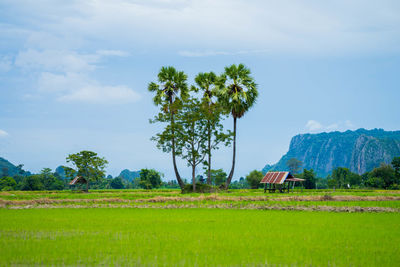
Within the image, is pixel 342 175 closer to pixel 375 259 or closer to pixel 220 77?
pixel 220 77

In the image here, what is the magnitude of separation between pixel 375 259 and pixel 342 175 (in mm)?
85187

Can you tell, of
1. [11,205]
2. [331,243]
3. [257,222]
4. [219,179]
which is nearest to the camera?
[331,243]

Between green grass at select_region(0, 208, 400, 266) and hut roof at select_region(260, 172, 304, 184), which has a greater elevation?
hut roof at select_region(260, 172, 304, 184)

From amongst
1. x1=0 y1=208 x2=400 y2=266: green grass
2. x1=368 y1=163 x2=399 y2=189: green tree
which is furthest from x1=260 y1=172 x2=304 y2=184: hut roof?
x1=368 y1=163 x2=399 y2=189: green tree

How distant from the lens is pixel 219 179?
96812mm

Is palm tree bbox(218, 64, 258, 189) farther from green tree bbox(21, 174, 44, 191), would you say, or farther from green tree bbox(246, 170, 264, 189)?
green tree bbox(21, 174, 44, 191)

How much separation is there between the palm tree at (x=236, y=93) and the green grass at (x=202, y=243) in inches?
1443

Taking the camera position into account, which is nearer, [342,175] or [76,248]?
[76,248]

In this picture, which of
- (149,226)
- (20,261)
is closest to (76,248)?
(20,261)

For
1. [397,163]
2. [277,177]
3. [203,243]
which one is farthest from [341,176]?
[203,243]

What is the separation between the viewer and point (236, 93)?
52625mm

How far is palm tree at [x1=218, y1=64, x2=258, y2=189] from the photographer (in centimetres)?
5266

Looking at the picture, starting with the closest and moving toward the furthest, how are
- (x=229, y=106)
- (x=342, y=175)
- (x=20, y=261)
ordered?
1. (x=20, y=261)
2. (x=229, y=106)
3. (x=342, y=175)

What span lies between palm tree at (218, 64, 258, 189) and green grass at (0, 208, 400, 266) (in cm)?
3665
